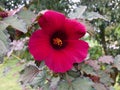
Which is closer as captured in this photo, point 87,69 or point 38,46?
point 38,46

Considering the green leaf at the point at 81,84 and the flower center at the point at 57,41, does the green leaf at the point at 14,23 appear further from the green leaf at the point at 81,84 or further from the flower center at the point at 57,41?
the green leaf at the point at 81,84

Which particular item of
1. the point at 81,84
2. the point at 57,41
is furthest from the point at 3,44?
the point at 81,84

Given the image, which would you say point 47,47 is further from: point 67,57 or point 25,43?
point 25,43

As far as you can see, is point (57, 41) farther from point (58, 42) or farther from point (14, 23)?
point (14, 23)

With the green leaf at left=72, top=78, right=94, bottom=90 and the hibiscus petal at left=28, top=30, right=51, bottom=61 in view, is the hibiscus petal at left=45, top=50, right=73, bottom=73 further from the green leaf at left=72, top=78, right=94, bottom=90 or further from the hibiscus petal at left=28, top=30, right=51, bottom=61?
the green leaf at left=72, top=78, right=94, bottom=90

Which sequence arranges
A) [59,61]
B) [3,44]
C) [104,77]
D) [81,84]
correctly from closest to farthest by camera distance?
[3,44]
[59,61]
[81,84]
[104,77]

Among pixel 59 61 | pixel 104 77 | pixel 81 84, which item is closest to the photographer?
pixel 59 61
